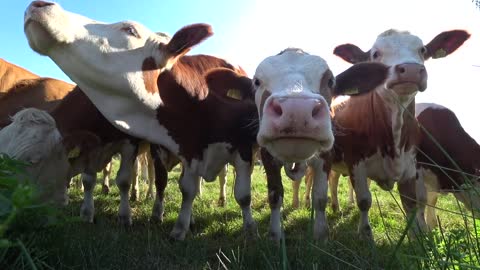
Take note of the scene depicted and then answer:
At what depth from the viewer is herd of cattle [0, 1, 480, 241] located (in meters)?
4.38

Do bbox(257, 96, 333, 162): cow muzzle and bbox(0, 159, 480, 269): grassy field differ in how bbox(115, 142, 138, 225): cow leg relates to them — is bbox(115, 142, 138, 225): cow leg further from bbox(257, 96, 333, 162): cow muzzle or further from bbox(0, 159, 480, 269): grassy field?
bbox(257, 96, 333, 162): cow muzzle

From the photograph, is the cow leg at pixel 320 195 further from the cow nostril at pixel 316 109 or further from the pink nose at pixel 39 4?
the pink nose at pixel 39 4

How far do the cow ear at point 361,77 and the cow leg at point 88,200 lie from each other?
3354mm

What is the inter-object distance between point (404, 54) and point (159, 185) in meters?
3.58

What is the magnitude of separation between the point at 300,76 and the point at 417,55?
2.42m

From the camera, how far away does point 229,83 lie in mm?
4816

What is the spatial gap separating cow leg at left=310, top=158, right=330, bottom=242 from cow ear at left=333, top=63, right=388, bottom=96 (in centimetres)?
93

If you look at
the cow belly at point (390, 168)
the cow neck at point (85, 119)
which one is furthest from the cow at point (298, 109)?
the cow neck at point (85, 119)

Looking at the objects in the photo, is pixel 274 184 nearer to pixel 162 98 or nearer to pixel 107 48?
pixel 162 98

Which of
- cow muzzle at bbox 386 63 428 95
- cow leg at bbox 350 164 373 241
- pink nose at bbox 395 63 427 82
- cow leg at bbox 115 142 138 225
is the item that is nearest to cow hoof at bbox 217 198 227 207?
cow leg at bbox 115 142 138 225

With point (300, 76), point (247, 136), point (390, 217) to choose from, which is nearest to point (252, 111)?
point (247, 136)

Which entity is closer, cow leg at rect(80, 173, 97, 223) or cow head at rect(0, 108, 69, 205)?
cow head at rect(0, 108, 69, 205)

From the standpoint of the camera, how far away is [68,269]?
2.56m

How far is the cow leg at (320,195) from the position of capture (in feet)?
16.4
